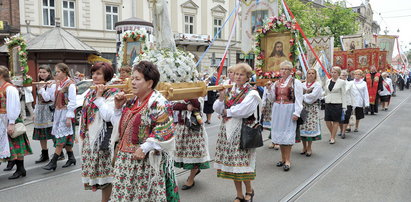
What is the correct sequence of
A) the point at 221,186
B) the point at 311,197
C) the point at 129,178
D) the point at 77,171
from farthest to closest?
the point at 77,171
the point at 221,186
the point at 311,197
the point at 129,178

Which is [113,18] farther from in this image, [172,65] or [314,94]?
[172,65]

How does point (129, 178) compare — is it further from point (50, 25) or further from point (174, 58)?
point (50, 25)

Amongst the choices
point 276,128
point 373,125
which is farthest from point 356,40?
point 276,128

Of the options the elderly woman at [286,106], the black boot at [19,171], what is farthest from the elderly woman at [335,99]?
the black boot at [19,171]

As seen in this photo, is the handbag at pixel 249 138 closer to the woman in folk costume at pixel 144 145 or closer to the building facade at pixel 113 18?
the woman in folk costume at pixel 144 145

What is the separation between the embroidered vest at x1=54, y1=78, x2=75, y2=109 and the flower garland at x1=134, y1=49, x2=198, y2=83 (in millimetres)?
2227

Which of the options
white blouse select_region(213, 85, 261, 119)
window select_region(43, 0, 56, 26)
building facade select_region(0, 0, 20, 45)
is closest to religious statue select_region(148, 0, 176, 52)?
white blouse select_region(213, 85, 261, 119)

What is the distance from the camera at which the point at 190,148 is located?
489 cm

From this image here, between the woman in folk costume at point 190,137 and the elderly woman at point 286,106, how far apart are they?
1.76 m

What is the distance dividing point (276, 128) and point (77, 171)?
147 inches

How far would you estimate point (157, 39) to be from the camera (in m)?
5.29

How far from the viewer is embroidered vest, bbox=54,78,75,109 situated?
19.1ft

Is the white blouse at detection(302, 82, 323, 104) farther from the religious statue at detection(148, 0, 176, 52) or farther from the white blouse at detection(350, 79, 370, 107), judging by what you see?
the religious statue at detection(148, 0, 176, 52)

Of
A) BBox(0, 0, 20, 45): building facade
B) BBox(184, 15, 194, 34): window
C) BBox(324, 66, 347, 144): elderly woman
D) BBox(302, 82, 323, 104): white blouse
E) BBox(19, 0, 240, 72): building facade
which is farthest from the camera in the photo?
BBox(184, 15, 194, 34): window
